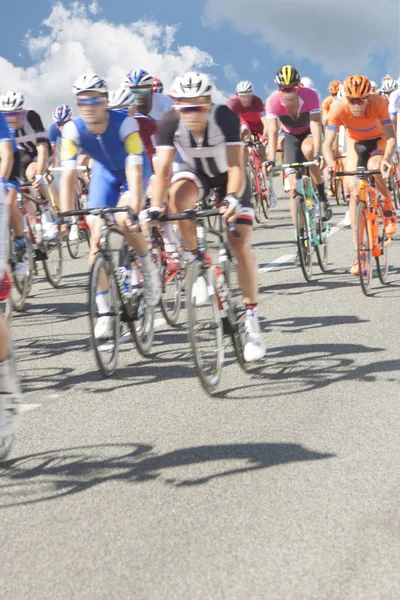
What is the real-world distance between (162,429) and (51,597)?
2.05m

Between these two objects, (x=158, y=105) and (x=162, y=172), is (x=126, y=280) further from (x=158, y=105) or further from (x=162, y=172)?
(x=158, y=105)

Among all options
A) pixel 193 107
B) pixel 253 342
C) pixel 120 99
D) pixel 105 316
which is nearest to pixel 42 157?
pixel 120 99

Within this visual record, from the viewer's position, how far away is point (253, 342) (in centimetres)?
662

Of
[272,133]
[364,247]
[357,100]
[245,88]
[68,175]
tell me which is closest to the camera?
[68,175]

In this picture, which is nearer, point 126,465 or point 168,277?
point 126,465

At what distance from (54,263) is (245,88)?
22.8 ft

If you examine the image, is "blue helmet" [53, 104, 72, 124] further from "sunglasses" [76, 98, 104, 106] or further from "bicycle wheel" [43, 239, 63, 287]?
"sunglasses" [76, 98, 104, 106]

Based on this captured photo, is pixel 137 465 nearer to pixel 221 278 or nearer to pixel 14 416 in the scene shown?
pixel 14 416

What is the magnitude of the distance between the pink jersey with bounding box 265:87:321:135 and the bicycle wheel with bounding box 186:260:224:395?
5531mm

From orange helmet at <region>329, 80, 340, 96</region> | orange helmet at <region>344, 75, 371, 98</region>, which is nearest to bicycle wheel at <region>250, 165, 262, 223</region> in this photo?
orange helmet at <region>329, 80, 340, 96</region>

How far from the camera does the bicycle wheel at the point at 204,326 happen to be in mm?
5902

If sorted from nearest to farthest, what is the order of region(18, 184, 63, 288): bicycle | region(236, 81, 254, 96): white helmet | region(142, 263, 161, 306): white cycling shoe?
region(142, 263, 161, 306): white cycling shoe < region(18, 184, 63, 288): bicycle < region(236, 81, 254, 96): white helmet

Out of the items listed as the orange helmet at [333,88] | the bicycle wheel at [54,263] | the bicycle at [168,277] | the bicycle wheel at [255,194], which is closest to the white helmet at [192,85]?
the bicycle at [168,277]

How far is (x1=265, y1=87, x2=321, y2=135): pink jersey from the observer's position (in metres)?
11.2
